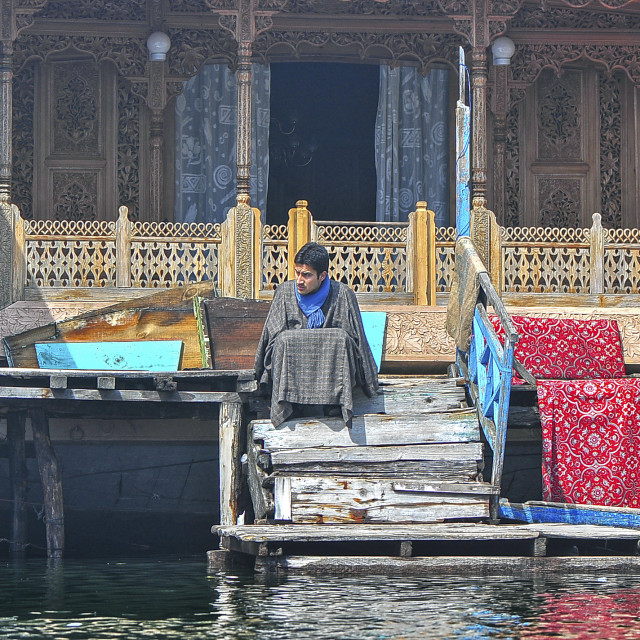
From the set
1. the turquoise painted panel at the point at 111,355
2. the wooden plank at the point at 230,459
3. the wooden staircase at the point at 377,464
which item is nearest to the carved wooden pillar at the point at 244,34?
the turquoise painted panel at the point at 111,355

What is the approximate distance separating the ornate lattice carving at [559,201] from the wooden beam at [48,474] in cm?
642

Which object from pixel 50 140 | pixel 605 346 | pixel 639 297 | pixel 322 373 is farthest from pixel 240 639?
pixel 50 140

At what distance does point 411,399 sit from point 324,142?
6256 mm

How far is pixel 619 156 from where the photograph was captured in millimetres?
16641

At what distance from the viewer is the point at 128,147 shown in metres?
16.3

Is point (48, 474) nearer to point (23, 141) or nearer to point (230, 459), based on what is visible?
point (230, 459)

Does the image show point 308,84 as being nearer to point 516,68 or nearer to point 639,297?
point 516,68

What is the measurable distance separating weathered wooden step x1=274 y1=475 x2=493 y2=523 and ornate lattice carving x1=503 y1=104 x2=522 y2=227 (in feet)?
21.0

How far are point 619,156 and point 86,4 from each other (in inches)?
240

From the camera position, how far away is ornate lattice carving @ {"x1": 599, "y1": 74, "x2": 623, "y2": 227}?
16578 millimetres

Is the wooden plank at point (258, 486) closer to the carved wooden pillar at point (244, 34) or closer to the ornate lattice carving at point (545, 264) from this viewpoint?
the carved wooden pillar at point (244, 34)

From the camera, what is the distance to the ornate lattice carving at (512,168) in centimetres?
1653

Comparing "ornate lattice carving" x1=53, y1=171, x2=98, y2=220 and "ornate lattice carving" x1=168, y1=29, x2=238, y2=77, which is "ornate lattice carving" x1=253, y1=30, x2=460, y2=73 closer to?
"ornate lattice carving" x1=168, y1=29, x2=238, y2=77

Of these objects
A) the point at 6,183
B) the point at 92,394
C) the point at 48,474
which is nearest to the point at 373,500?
the point at 92,394
